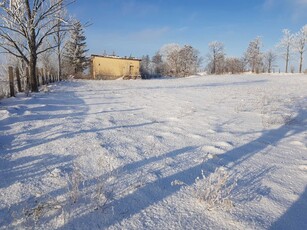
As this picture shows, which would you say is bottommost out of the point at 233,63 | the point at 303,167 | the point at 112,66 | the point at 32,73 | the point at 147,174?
the point at 303,167

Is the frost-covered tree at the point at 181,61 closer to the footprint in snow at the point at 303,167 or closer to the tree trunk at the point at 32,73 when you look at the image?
the tree trunk at the point at 32,73

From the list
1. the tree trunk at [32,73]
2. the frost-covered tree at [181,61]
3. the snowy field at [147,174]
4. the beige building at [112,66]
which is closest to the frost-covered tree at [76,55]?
the beige building at [112,66]

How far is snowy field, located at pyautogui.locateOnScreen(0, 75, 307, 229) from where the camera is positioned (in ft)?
7.53

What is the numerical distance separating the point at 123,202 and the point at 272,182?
1.96m

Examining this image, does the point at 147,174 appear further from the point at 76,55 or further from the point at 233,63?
the point at 233,63

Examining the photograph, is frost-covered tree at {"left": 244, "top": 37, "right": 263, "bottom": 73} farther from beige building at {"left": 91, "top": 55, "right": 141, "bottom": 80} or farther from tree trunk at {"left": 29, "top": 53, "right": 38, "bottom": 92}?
tree trunk at {"left": 29, "top": 53, "right": 38, "bottom": 92}

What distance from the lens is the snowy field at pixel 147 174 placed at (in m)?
2.29

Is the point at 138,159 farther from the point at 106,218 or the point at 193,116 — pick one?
the point at 193,116

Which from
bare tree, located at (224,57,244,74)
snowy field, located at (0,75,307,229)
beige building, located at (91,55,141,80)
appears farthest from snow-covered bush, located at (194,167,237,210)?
bare tree, located at (224,57,244,74)

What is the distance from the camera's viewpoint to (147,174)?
3146 mm

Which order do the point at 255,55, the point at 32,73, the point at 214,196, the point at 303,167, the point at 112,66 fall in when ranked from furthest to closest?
the point at 255,55, the point at 112,66, the point at 32,73, the point at 303,167, the point at 214,196

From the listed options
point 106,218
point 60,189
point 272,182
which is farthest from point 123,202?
point 272,182

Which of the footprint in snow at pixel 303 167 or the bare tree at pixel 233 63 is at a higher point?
the bare tree at pixel 233 63

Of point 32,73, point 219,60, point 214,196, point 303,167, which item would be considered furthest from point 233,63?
point 214,196
